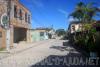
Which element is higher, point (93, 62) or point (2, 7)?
point (2, 7)

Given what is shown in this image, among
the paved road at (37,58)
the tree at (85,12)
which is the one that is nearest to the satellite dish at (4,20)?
the paved road at (37,58)

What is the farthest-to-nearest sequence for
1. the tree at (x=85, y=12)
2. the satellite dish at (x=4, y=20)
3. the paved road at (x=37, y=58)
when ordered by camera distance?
the tree at (x=85, y=12) → the satellite dish at (x=4, y=20) → the paved road at (x=37, y=58)

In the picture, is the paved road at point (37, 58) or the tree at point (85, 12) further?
the tree at point (85, 12)

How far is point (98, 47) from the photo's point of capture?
14.5m

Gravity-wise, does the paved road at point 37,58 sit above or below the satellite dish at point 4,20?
below

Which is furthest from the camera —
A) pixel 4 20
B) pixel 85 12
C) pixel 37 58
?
pixel 85 12

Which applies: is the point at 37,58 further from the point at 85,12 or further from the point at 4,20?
the point at 85,12

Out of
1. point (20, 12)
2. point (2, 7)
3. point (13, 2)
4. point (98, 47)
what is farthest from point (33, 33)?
point (98, 47)

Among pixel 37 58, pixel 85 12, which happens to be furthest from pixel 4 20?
pixel 85 12

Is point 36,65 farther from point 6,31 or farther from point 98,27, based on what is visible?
point 6,31

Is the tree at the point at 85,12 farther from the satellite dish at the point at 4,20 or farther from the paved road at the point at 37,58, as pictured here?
the satellite dish at the point at 4,20

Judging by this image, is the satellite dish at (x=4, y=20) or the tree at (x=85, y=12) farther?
the tree at (x=85, y=12)

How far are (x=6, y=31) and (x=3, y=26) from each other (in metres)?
0.74

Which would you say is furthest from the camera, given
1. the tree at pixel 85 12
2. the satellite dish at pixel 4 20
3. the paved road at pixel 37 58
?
the tree at pixel 85 12
